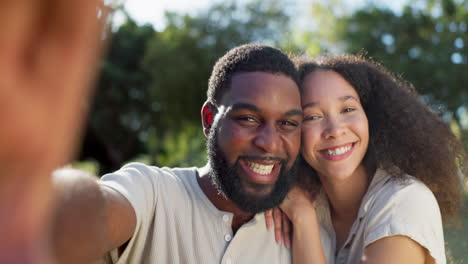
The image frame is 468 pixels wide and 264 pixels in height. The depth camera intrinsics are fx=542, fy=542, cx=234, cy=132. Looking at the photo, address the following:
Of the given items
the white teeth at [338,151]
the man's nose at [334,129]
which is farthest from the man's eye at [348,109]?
the white teeth at [338,151]

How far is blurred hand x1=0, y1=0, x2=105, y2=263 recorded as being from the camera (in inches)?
15.4

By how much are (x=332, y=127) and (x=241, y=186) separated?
81 cm

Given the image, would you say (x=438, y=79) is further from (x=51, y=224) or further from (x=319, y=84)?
(x=51, y=224)

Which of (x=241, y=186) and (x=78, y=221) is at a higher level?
(x=78, y=221)

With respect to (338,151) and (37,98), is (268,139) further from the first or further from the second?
(37,98)

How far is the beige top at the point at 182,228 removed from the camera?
2.65 metres

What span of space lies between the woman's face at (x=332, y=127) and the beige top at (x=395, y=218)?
24 cm

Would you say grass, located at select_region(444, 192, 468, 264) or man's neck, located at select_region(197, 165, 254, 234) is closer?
man's neck, located at select_region(197, 165, 254, 234)

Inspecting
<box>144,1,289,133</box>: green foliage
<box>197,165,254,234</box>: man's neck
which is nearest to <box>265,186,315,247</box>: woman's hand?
<box>197,165,254,234</box>: man's neck

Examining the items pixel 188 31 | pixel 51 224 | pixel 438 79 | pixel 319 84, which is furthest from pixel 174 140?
pixel 51 224

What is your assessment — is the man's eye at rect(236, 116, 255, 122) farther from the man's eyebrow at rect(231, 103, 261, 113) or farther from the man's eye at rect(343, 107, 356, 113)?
the man's eye at rect(343, 107, 356, 113)

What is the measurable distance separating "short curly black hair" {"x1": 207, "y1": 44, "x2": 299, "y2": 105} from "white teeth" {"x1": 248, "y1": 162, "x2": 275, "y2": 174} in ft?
1.68

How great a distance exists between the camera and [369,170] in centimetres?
371

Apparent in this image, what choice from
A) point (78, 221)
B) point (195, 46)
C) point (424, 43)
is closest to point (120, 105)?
point (195, 46)
